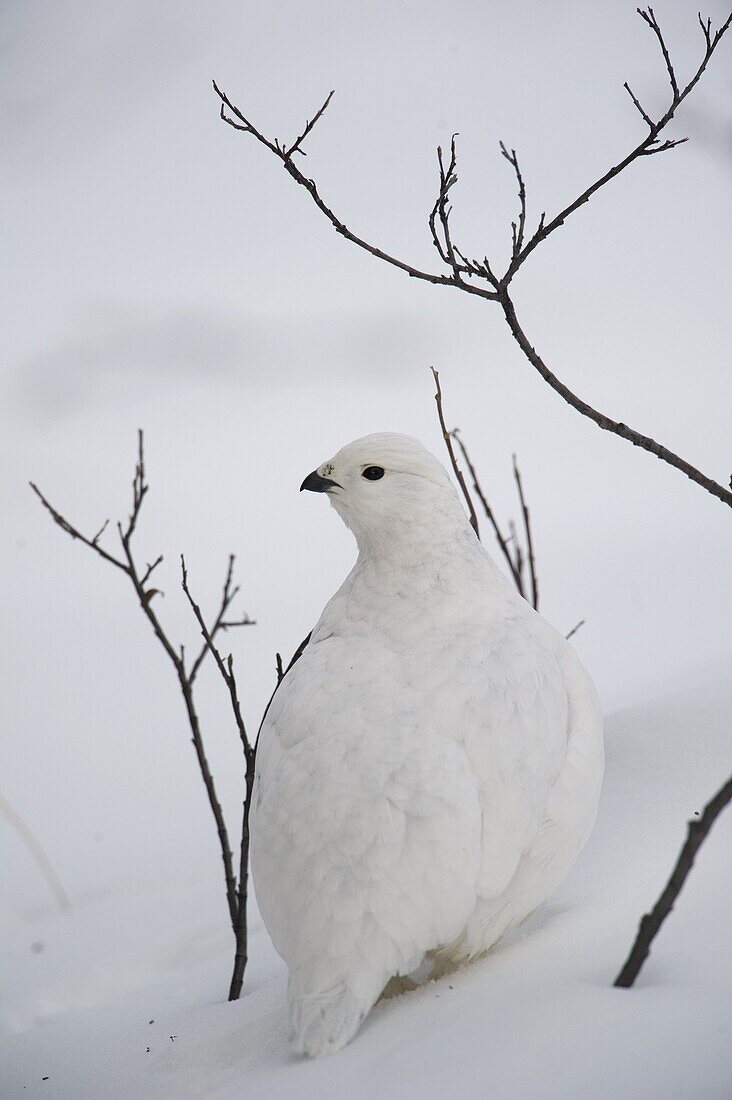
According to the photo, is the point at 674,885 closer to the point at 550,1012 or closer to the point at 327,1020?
the point at 550,1012

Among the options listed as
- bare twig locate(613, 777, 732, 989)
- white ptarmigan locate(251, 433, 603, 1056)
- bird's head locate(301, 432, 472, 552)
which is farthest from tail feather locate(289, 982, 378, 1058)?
bird's head locate(301, 432, 472, 552)

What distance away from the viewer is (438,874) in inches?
64.3

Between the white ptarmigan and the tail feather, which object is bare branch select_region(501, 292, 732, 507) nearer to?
the white ptarmigan

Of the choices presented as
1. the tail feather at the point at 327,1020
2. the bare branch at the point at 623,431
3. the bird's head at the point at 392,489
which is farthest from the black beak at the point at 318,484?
the tail feather at the point at 327,1020

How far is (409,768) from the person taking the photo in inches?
66.5

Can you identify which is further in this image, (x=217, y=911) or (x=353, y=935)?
(x=217, y=911)

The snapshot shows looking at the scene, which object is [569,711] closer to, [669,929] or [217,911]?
[669,929]

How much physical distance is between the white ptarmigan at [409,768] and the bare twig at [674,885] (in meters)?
0.31

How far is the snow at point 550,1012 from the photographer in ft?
4.33

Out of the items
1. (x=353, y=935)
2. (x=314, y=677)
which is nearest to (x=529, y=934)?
(x=353, y=935)

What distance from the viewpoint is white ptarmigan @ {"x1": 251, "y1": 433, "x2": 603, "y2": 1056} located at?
1635 millimetres

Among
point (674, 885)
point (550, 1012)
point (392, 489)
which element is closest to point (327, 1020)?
point (550, 1012)

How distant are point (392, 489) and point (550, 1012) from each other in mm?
1052

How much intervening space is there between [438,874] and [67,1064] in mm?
1026
